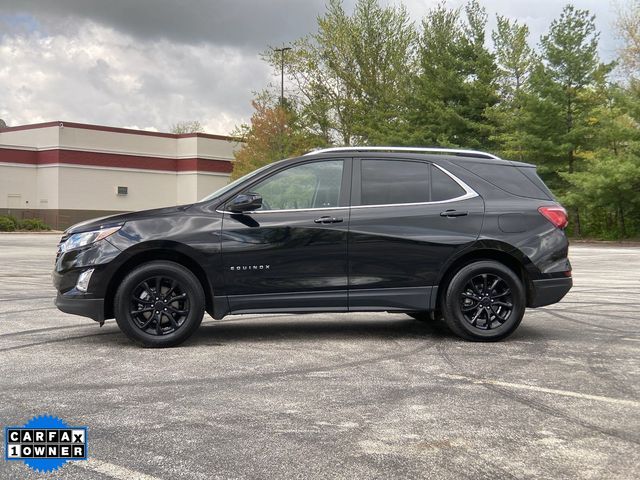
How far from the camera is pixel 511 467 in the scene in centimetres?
338

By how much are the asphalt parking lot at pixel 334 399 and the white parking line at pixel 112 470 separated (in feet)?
0.04

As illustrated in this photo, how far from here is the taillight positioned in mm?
6797

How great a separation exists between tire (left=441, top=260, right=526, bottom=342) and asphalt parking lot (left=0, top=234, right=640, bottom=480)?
18 centimetres

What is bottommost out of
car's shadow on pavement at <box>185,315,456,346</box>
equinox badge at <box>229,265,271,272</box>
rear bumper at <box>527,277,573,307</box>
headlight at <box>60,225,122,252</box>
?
car's shadow on pavement at <box>185,315,456,346</box>

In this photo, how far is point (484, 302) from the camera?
6.68m

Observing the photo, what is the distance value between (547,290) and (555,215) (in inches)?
30.1

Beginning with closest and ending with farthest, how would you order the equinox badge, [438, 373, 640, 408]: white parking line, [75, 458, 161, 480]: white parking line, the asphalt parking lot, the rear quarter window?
[75, 458, 161, 480]: white parking line → the asphalt parking lot → [438, 373, 640, 408]: white parking line → the equinox badge → the rear quarter window

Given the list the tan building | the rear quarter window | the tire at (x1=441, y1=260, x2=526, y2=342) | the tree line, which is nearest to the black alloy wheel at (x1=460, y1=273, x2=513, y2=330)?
the tire at (x1=441, y1=260, x2=526, y2=342)

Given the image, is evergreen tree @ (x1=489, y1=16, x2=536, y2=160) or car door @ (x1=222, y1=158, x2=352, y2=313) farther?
evergreen tree @ (x1=489, y1=16, x2=536, y2=160)

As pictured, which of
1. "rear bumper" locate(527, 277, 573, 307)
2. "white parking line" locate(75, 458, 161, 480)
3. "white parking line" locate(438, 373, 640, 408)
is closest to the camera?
"white parking line" locate(75, 458, 161, 480)

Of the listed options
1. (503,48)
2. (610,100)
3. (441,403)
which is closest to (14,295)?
(441,403)

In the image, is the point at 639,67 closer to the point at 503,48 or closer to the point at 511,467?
the point at 503,48

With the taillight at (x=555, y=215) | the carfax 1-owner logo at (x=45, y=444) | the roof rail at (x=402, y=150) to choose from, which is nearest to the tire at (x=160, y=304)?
the roof rail at (x=402, y=150)

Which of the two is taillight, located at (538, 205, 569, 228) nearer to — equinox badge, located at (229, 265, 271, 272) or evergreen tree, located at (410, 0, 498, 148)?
equinox badge, located at (229, 265, 271, 272)
